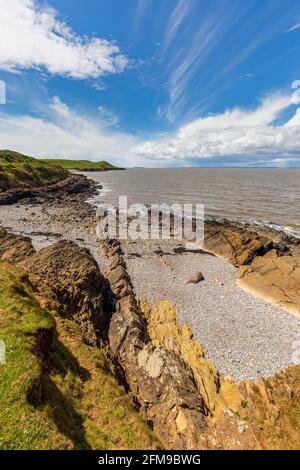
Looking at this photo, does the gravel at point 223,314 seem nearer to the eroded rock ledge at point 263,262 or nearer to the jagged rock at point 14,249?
the eroded rock ledge at point 263,262

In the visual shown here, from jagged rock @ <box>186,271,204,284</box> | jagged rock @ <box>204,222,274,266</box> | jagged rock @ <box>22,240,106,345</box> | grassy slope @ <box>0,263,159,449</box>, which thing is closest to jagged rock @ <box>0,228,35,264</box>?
jagged rock @ <box>22,240,106,345</box>

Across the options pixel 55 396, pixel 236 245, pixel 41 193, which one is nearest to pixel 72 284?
pixel 55 396

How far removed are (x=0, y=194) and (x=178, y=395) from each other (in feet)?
240

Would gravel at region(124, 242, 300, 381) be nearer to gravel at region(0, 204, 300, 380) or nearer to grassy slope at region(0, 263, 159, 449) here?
gravel at region(0, 204, 300, 380)

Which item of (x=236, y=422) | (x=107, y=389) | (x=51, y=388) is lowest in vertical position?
(x=236, y=422)

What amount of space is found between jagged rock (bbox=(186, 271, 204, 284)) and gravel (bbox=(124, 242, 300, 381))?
1.98 ft

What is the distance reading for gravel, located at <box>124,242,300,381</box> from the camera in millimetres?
18094

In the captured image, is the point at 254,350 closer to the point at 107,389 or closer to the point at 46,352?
the point at 107,389

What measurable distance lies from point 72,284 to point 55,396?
11623 mm

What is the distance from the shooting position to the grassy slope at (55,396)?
775 cm

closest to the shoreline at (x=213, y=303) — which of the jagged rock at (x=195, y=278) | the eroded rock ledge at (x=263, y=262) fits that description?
the jagged rock at (x=195, y=278)
